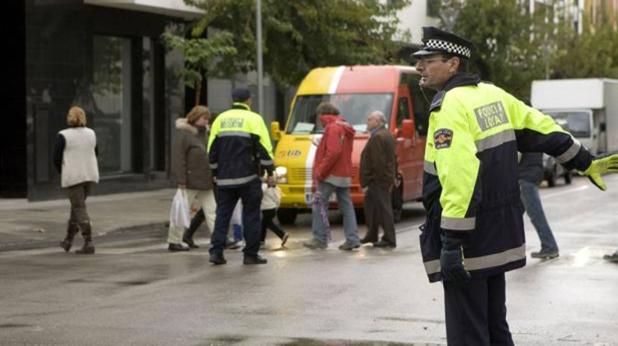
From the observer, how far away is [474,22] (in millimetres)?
43406

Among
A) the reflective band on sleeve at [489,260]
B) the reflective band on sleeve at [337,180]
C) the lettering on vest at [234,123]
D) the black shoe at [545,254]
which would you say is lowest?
the black shoe at [545,254]

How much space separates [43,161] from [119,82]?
3.62 metres

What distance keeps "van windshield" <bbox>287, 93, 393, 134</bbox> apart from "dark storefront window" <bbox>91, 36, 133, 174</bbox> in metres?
6.64

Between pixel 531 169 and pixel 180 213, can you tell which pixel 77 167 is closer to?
pixel 180 213

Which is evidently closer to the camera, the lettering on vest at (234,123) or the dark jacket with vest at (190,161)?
the lettering on vest at (234,123)

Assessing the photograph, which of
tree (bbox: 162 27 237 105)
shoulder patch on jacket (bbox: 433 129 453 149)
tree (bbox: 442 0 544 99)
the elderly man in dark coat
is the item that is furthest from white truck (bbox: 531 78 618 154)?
shoulder patch on jacket (bbox: 433 129 453 149)

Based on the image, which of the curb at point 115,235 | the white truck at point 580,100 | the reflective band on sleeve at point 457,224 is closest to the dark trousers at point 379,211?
the curb at point 115,235

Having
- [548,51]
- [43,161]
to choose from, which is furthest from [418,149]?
[548,51]

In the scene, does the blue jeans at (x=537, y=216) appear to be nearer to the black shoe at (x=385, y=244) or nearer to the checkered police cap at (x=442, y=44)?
the black shoe at (x=385, y=244)

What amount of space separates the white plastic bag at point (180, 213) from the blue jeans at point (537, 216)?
3972 millimetres

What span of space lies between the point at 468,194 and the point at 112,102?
21.2 metres

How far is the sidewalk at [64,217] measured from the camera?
16.6 meters

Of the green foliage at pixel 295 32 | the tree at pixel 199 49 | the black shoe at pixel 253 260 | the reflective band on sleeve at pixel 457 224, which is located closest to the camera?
the reflective band on sleeve at pixel 457 224

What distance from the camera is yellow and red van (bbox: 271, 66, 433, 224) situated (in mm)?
19078
